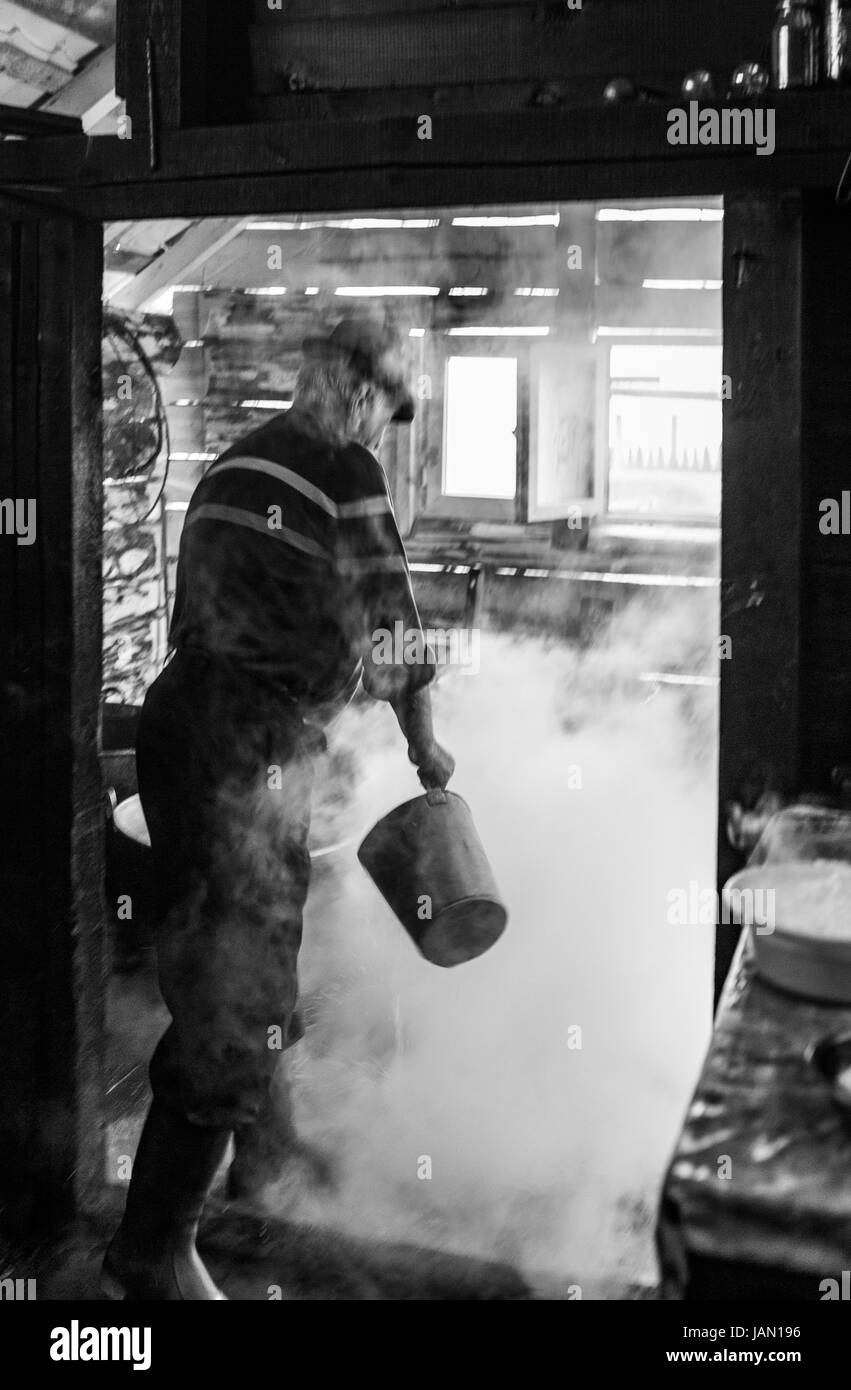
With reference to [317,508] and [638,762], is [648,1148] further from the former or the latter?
[317,508]

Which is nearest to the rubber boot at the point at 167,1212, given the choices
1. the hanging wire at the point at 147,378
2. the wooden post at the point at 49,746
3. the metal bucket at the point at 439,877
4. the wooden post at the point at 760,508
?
the wooden post at the point at 49,746

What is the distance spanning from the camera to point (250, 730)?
2748 mm

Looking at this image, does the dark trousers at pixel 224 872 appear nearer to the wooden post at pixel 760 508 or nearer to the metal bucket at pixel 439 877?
the metal bucket at pixel 439 877

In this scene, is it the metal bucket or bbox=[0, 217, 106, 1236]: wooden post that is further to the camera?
bbox=[0, 217, 106, 1236]: wooden post

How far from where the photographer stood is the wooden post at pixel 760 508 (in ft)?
8.17

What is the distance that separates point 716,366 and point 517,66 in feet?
2.66

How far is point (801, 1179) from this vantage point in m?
1.54

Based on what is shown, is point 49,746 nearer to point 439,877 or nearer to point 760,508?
point 439,877

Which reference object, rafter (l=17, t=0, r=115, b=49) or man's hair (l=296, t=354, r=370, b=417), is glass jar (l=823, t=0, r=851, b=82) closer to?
man's hair (l=296, t=354, r=370, b=417)

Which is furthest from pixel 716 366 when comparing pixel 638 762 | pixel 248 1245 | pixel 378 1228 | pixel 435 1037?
pixel 248 1245

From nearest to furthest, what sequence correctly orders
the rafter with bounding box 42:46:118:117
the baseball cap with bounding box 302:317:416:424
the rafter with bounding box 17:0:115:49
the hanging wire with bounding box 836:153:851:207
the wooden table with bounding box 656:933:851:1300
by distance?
the wooden table with bounding box 656:933:851:1300 → the hanging wire with bounding box 836:153:851:207 → the baseball cap with bounding box 302:317:416:424 → the rafter with bounding box 17:0:115:49 → the rafter with bounding box 42:46:118:117

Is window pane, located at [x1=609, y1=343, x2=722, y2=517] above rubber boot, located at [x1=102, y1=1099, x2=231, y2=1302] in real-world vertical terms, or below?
above

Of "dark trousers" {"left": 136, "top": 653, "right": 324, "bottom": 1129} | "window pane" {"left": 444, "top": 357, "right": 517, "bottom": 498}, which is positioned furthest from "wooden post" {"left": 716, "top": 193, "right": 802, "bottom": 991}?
"dark trousers" {"left": 136, "top": 653, "right": 324, "bottom": 1129}

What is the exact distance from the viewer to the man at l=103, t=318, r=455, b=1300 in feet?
8.84
